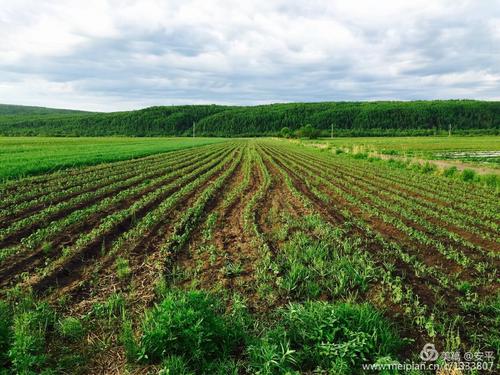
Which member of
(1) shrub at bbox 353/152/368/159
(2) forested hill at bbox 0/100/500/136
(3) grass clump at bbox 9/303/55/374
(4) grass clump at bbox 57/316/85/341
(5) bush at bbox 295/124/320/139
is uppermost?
(2) forested hill at bbox 0/100/500/136

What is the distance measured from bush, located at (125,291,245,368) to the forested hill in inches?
5552

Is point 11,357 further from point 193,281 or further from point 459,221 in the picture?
point 459,221

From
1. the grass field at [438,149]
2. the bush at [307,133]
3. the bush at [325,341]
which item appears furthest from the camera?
the bush at [307,133]

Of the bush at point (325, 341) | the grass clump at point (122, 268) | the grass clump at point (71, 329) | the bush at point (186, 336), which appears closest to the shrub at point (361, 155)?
the grass clump at point (122, 268)

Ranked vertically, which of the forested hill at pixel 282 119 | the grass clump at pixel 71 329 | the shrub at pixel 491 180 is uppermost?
the forested hill at pixel 282 119

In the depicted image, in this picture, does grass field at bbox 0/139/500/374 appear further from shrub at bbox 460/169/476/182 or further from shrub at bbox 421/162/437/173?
shrub at bbox 421/162/437/173

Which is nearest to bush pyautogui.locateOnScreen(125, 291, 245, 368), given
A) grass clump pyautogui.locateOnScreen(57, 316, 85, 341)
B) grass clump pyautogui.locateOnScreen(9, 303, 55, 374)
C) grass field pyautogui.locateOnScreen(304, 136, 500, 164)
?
grass clump pyautogui.locateOnScreen(57, 316, 85, 341)

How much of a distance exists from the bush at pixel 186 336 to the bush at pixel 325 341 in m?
0.39

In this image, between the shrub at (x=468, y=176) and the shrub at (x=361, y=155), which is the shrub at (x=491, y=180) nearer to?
the shrub at (x=468, y=176)

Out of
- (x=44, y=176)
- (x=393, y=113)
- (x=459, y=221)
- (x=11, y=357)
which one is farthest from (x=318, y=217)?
(x=393, y=113)

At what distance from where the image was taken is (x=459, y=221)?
29.0ft

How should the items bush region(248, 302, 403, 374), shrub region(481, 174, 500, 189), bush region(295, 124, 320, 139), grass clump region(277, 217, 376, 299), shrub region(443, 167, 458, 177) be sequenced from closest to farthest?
bush region(248, 302, 403, 374) → grass clump region(277, 217, 376, 299) → shrub region(481, 174, 500, 189) → shrub region(443, 167, 458, 177) → bush region(295, 124, 320, 139)

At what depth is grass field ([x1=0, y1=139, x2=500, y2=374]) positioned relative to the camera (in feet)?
11.5

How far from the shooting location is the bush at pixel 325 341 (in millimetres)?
3347
